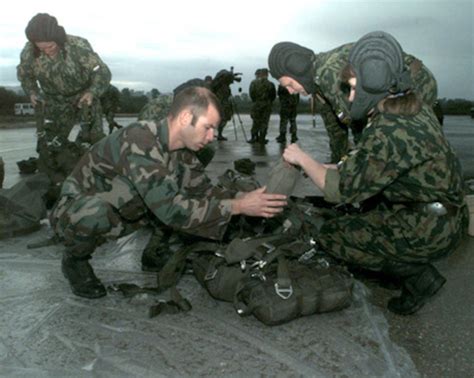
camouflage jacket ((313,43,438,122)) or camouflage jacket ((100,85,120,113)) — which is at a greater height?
camouflage jacket ((313,43,438,122))

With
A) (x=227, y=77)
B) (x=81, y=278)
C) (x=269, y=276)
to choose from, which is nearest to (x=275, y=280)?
(x=269, y=276)

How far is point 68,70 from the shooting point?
5559 millimetres

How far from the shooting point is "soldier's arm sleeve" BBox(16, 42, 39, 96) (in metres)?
5.71

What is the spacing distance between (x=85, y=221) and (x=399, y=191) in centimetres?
166

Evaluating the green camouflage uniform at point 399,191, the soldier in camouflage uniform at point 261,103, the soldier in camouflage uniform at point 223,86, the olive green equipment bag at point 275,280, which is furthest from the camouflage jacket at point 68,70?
the soldier in camouflage uniform at point 261,103

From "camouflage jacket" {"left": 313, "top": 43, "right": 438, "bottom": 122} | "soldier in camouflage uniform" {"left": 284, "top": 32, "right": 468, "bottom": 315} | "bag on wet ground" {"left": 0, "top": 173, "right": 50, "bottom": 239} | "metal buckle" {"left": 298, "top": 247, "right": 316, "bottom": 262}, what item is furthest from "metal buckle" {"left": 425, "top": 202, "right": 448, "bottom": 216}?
"bag on wet ground" {"left": 0, "top": 173, "right": 50, "bottom": 239}

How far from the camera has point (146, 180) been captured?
2670mm

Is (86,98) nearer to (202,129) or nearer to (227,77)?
(202,129)

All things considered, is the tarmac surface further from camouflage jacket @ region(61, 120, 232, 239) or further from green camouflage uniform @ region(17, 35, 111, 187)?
green camouflage uniform @ region(17, 35, 111, 187)

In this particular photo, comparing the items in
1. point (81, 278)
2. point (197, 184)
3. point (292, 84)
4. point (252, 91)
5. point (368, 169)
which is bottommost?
point (81, 278)

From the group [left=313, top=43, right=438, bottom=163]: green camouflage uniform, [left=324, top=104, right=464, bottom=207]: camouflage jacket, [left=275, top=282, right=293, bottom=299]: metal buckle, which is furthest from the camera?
[left=313, top=43, right=438, bottom=163]: green camouflage uniform

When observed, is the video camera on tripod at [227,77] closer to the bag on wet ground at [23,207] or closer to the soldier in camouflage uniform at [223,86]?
the soldier in camouflage uniform at [223,86]

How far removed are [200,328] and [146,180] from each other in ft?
2.61

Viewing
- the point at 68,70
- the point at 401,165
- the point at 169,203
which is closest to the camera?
the point at 401,165
